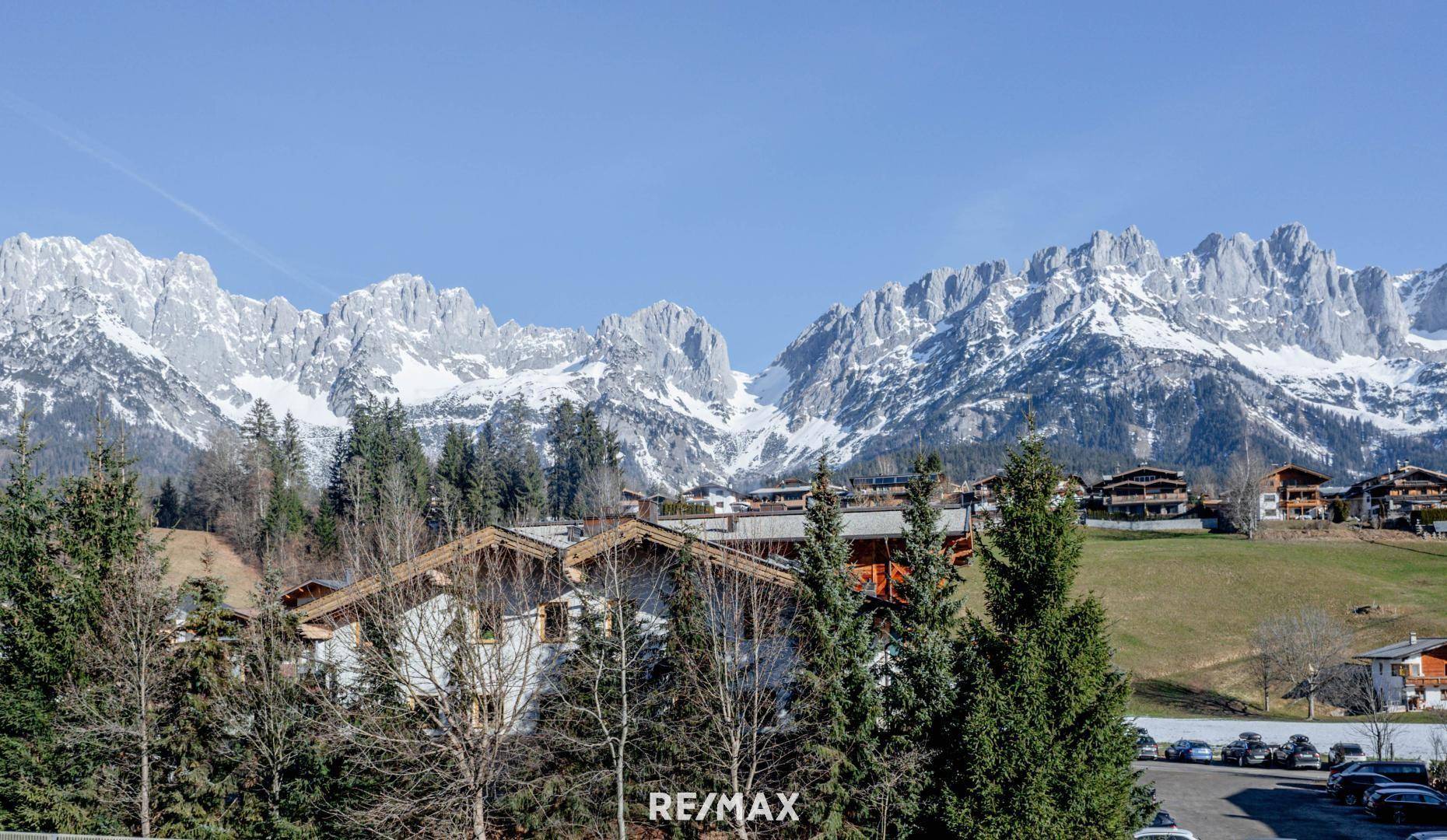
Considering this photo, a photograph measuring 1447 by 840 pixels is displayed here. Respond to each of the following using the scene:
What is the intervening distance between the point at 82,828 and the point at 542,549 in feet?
47.0

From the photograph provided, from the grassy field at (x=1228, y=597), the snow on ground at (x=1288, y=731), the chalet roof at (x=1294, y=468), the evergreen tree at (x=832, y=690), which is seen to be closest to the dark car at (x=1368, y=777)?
the snow on ground at (x=1288, y=731)

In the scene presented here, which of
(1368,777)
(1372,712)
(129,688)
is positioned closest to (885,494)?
(1372,712)

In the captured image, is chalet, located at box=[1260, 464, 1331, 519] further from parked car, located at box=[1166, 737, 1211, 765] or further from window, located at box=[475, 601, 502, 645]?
window, located at box=[475, 601, 502, 645]

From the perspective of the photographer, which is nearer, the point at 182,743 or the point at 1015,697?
the point at 1015,697

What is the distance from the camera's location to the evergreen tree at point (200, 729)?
2677cm

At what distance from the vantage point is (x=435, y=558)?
26.4m

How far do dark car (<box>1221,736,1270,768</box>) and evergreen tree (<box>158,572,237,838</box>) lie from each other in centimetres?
4899

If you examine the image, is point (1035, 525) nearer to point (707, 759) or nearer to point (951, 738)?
point (951, 738)

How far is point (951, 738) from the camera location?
2420 centimetres

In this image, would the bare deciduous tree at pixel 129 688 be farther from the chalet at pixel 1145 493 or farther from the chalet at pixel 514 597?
the chalet at pixel 1145 493

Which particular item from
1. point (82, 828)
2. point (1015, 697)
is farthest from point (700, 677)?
point (82, 828)

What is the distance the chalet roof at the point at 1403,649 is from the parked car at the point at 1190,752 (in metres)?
23.4

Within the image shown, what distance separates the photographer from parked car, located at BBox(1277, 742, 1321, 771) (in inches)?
2040

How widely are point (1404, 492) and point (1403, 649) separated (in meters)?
113
